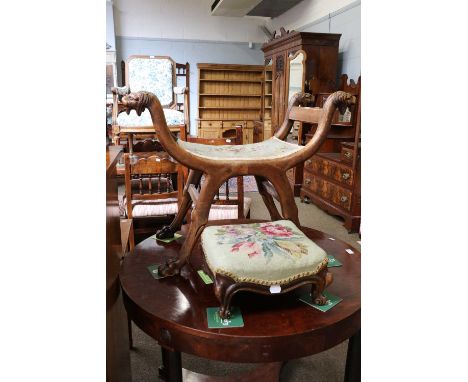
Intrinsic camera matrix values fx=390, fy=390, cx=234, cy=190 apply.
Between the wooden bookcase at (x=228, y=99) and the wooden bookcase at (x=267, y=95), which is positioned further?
the wooden bookcase at (x=228, y=99)

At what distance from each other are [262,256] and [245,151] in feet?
1.25

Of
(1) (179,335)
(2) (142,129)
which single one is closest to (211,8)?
(2) (142,129)

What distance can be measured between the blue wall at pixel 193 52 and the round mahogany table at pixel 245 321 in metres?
6.30

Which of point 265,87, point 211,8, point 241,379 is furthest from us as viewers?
point 211,8

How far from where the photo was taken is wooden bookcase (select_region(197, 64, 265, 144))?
7.11m

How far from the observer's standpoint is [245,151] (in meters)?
1.08

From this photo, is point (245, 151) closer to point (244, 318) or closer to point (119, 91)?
point (244, 318)

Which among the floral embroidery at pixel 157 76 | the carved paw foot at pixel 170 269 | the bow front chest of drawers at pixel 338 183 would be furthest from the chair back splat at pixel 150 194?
the floral embroidery at pixel 157 76

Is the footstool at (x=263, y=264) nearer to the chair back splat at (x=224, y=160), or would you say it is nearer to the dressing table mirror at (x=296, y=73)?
the chair back splat at (x=224, y=160)

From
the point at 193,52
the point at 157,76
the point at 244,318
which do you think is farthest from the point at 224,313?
the point at 193,52

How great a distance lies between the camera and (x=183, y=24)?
Result: 22.6ft

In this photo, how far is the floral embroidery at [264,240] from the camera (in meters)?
0.80

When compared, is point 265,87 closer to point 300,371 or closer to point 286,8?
point 286,8
